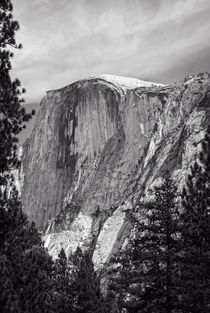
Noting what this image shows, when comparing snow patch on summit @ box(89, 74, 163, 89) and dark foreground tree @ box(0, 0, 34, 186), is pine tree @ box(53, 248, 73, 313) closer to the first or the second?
dark foreground tree @ box(0, 0, 34, 186)

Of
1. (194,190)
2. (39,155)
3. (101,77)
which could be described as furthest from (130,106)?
(194,190)

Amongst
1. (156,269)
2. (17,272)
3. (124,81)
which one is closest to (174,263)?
(156,269)

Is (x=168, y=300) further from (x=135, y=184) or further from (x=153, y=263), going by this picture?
(x=135, y=184)

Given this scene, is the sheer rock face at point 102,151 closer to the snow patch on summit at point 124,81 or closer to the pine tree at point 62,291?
the snow patch on summit at point 124,81

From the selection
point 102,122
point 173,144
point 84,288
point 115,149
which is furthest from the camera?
point 102,122

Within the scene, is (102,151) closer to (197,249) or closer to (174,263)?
(174,263)

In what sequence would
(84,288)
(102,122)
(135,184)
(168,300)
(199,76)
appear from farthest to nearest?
1. (102,122)
2. (199,76)
3. (135,184)
4. (84,288)
5. (168,300)
